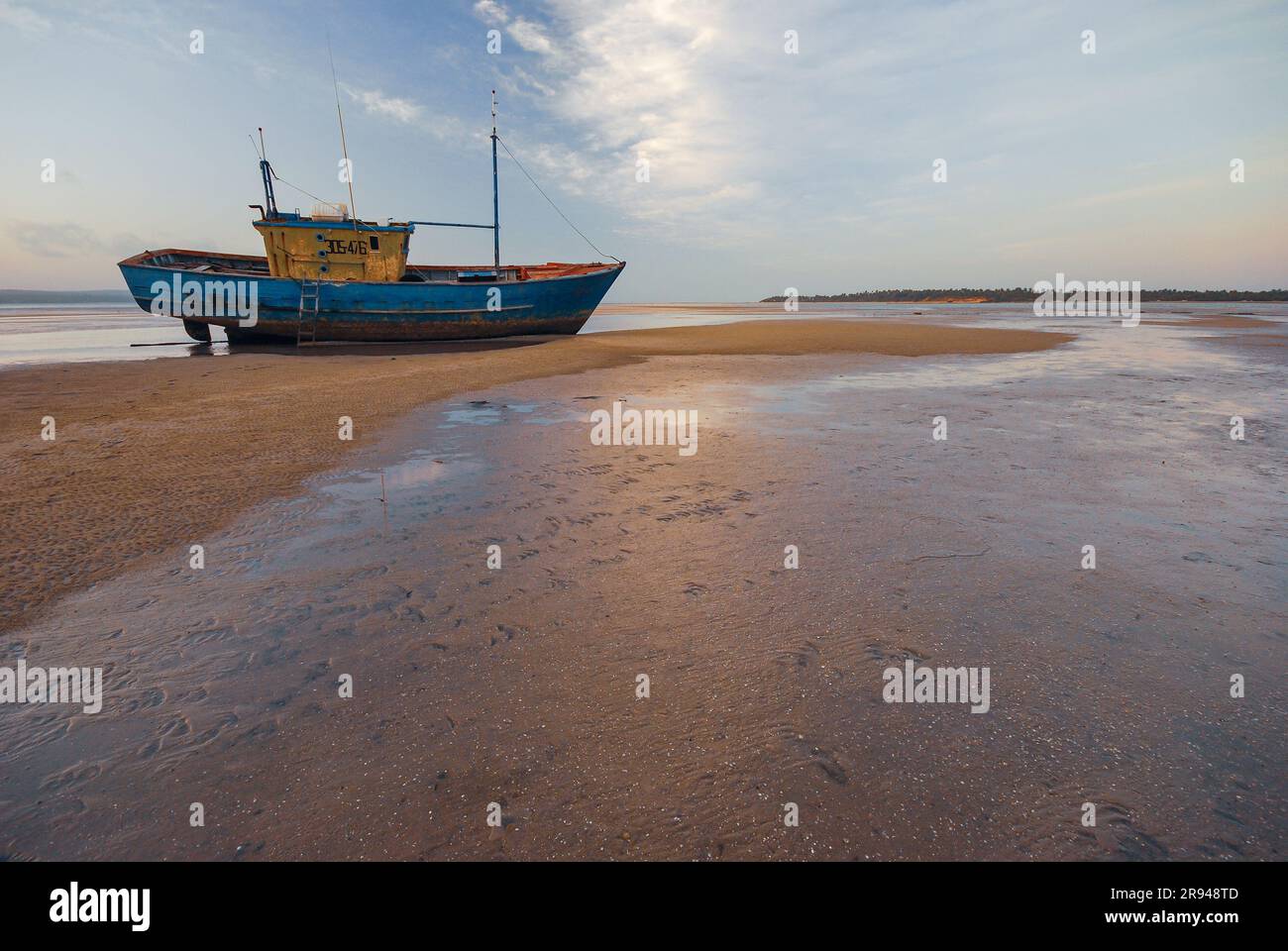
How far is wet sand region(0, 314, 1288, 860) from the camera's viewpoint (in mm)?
1956

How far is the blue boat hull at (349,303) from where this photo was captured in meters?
20.9

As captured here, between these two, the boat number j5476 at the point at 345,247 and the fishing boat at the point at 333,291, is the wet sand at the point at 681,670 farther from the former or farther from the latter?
the boat number j5476 at the point at 345,247

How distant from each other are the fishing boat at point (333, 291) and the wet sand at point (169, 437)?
3495mm

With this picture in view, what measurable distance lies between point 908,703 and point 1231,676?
1.60 metres

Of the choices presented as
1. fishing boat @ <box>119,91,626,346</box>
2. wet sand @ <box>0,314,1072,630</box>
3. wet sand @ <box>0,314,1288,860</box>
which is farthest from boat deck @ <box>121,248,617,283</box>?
wet sand @ <box>0,314,1288,860</box>

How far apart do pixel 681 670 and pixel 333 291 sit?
2301 centimetres

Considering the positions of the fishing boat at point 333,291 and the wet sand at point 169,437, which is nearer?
the wet sand at point 169,437

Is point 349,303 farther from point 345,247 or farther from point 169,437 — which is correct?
point 169,437
